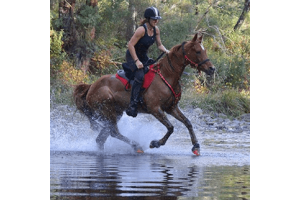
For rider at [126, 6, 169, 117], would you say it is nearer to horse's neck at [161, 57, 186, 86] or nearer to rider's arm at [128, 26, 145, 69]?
rider's arm at [128, 26, 145, 69]

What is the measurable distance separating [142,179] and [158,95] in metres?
3.38

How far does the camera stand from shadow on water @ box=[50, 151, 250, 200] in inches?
269

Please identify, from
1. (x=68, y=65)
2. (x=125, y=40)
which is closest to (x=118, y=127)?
(x=68, y=65)

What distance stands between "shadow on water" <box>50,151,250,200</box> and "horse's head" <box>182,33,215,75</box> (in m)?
1.63

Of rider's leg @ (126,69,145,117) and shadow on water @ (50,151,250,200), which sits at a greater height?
rider's leg @ (126,69,145,117)

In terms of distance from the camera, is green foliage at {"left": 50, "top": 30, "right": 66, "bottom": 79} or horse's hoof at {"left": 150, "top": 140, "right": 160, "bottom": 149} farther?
green foliage at {"left": 50, "top": 30, "right": 66, "bottom": 79}

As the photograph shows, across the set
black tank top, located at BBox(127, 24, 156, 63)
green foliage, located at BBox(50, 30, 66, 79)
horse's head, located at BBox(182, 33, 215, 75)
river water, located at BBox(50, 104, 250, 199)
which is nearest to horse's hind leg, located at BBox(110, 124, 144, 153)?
river water, located at BBox(50, 104, 250, 199)

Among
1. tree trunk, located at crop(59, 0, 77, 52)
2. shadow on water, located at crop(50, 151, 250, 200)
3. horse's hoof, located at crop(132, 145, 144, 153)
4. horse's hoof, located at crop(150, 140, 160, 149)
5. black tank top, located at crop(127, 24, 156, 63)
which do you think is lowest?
shadow on water, located at crop(50, 151, 250, 200)

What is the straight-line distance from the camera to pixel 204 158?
10.3 meters

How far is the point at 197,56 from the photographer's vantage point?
1095cm

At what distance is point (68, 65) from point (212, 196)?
1721cm

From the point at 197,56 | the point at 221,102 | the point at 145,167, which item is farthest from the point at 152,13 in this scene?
the point at 221,102

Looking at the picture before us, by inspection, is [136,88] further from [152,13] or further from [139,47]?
[152,13]
